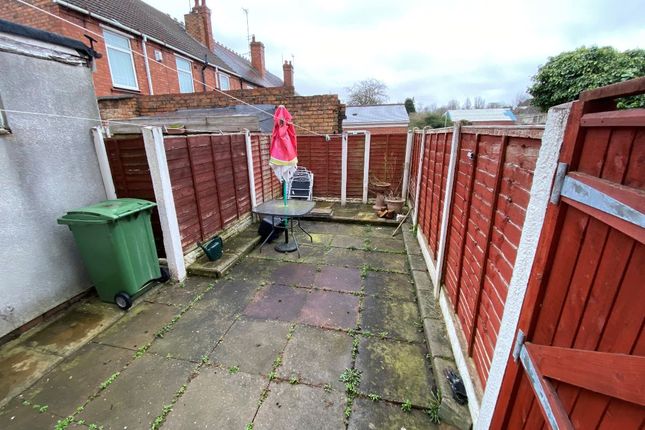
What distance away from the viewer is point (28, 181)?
2.81m

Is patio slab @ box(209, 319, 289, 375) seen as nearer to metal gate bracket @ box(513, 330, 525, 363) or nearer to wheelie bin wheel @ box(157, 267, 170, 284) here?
wheelie bin wheel @ box(157, 267, 170, 284)

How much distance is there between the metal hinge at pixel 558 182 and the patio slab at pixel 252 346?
2437mm

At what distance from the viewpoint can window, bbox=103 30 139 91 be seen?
8.51 m

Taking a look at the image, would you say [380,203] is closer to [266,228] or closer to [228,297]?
[266,228]

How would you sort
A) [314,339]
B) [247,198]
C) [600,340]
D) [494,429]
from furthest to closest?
[247,198] → [314,339] → [494,429] → [600,340]

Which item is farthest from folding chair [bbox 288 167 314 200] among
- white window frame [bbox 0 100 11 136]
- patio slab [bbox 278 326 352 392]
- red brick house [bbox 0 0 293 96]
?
white window frame [bbox 0 100 11 136]

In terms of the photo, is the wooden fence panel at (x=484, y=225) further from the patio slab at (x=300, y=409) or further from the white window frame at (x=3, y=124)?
the white window frame at (x=3, y=124)

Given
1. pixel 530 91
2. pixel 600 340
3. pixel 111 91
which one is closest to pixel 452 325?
pixel 600 340

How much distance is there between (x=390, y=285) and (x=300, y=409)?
211 cm

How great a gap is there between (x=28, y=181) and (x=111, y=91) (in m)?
7.74

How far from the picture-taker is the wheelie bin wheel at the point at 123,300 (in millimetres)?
3223

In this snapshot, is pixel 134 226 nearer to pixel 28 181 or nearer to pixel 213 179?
pixel 28 181

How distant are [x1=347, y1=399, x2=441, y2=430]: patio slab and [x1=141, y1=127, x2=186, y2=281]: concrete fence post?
3.02 metres

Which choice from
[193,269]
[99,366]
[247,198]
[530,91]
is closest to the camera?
[99,366]
